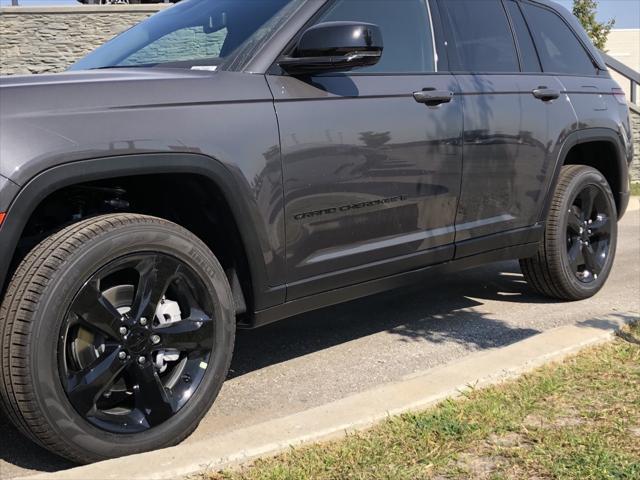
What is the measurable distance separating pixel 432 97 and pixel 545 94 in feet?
3.66

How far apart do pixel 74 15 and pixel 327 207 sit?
48.0ft

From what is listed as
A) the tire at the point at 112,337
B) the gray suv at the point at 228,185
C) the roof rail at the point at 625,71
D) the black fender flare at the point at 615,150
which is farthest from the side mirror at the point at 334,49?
the roof rail at the point at 625,71

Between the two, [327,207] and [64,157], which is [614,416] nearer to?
[327,207]

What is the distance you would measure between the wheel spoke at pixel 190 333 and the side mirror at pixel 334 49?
1109 millimetres

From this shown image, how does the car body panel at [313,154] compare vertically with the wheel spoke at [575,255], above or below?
above

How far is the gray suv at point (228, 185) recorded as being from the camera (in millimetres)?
2592

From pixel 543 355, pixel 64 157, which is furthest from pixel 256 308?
pixel 543 355

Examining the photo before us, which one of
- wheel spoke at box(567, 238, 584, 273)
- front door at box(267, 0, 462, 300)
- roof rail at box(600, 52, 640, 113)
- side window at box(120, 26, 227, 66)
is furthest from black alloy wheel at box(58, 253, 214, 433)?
roof rail at box(600, 52, 640, 113)

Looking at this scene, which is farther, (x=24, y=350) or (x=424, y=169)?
(x=424, y=169)

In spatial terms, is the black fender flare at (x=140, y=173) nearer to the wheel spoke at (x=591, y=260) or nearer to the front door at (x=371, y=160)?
the front door at (x=371, y=160)

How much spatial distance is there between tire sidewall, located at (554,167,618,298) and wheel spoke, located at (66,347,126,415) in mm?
3062

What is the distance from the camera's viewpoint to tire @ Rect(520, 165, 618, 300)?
490cm

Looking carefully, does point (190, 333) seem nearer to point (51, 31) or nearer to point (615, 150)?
point (615, 150)

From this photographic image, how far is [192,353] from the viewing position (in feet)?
9.91
